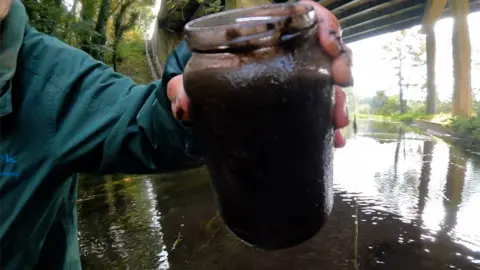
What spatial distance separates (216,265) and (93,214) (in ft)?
7.49

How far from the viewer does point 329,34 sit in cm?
67

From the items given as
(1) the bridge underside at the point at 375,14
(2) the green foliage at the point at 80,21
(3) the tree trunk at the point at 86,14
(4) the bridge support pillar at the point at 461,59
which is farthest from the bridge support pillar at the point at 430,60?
(3) the tree trunk at the point at 86,14

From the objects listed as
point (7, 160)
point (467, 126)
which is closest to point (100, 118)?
point (7, 160)

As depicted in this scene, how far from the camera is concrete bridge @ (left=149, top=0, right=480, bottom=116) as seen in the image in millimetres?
12656

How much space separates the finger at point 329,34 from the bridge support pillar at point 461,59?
46.4 feet

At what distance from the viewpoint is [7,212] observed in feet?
3.69

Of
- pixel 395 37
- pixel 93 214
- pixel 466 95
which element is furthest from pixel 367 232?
pixel 395 37

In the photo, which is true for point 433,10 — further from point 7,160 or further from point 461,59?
point 7,160

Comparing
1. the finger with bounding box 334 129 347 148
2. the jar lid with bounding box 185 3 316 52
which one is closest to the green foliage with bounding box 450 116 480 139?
the finger with bounding box 334 129 347 148

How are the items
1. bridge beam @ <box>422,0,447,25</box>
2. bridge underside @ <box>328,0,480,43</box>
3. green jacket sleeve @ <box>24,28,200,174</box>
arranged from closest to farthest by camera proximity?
green jacket sleeve @ <box>24,28,200,174</box> → bridge underside @ <box>328,0,480,43</box> → bridge beam @ <box>422,0,447,25</box>

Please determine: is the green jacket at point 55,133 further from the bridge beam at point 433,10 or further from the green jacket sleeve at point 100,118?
the bridge beam at point 433,10

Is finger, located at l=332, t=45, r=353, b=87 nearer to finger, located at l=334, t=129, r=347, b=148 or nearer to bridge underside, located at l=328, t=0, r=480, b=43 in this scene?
finger, located at l=334, t=129, r=347, b=148

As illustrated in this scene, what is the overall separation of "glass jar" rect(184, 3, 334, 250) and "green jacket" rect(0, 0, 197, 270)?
1.22 feet

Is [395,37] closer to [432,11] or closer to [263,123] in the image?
[432,11]
